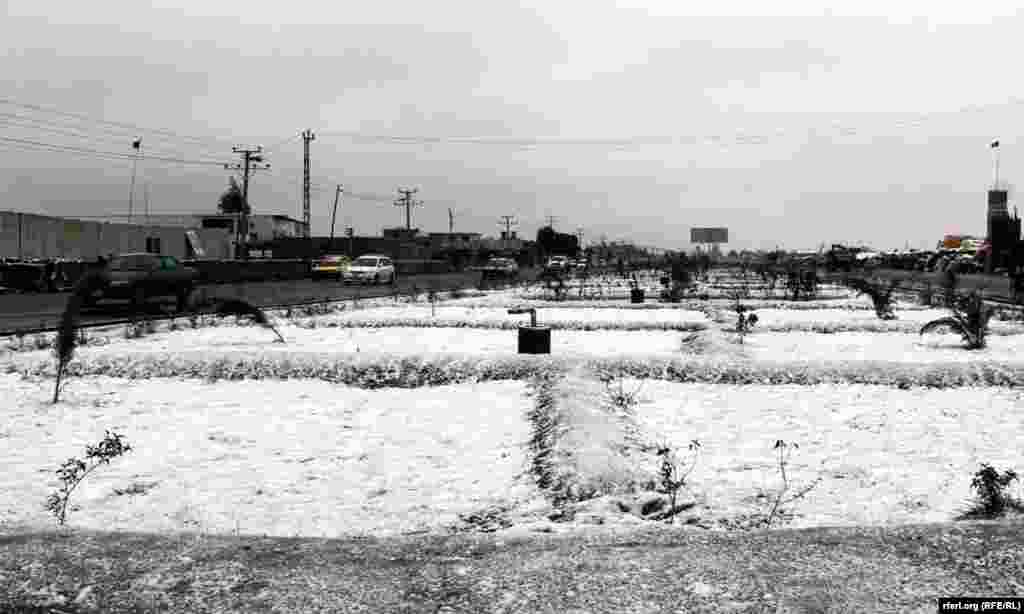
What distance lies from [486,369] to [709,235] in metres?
101

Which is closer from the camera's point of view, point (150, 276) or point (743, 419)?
point (743, 419)

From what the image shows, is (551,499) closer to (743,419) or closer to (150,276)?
(743,419)

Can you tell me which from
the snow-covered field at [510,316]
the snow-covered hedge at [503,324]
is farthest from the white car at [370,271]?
the snow-covered hedge at [503,324]

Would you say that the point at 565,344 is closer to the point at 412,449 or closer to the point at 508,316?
the point at 508,316

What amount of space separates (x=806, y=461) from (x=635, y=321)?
33.5 ft

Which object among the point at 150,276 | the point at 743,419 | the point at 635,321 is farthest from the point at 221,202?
the point at 743,419

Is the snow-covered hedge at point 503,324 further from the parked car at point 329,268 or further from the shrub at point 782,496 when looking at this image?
the parked car at point 329,268

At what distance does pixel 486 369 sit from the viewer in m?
9.04

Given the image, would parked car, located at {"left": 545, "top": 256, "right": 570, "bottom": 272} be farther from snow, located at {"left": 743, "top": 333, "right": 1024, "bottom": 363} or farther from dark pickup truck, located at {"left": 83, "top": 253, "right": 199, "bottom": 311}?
snow, located at {"left": 743, "top": 333, "right": 1024, "bottom": 363}

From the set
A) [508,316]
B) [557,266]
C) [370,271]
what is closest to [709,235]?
[557,266]

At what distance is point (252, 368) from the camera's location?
9.20 metres

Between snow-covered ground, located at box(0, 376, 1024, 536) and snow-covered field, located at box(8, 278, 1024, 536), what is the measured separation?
2 centimetres

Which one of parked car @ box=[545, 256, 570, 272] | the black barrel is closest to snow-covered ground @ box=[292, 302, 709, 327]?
the black barrel

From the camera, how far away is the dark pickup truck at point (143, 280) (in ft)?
60.3
